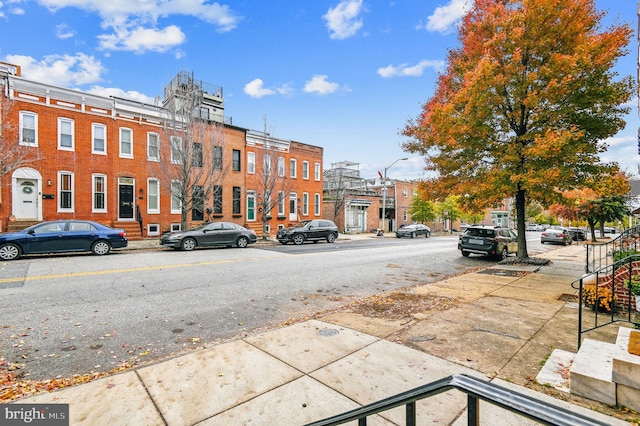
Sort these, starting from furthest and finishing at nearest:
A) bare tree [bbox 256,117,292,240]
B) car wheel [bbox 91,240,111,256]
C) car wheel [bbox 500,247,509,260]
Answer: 1. bare tree [bbox 256,117,292,240]
2. car wheel [bbox 500,247,509,260]
3. car wheel [bbox 91,240,111,256]

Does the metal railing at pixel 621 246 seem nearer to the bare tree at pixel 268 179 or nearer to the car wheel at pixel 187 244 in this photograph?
the car wheel at pixel 187 244

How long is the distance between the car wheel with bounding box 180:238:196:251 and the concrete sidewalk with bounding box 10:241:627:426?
42.7 ft

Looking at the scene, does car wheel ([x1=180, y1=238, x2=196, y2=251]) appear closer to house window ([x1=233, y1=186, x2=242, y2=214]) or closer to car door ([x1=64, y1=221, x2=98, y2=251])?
car door ([x1=64, y1=221, x2=98, y2=251])

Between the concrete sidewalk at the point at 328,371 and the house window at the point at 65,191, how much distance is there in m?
20.5

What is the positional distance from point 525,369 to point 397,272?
7864mm

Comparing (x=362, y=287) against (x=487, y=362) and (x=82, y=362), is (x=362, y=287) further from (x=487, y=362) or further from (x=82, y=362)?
(x=82, y=362)

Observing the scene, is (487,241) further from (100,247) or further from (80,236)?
(80,236)

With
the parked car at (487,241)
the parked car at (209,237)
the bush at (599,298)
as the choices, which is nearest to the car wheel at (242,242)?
the parked car at (209,237)

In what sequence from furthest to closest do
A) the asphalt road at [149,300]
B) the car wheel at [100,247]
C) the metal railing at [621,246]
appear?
1. the car wheel at [100,247]
2. the metal railing at [621,246]
3. the asphalt road at [149,300]

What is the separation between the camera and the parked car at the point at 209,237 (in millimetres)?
16891

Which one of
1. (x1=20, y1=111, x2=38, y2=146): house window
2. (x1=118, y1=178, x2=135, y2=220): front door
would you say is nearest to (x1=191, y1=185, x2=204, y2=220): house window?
(x1=118, y1=178, x2=135, y2=220): front door

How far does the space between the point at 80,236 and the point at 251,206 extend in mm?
16047

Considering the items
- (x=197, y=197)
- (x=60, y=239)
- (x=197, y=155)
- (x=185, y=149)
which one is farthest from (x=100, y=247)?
(x=197, y=155)

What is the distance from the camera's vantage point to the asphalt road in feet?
15.4
